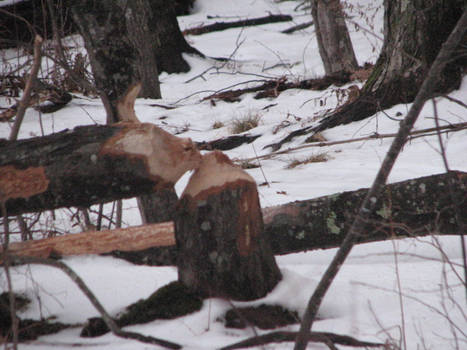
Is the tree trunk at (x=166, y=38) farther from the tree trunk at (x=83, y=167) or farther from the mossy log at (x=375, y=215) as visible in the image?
the tree trunk at (x=83, y=167)

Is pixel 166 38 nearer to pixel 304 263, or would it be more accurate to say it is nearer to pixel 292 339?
pixel 304 263

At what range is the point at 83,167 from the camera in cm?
142

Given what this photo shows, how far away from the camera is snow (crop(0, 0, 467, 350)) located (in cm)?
139

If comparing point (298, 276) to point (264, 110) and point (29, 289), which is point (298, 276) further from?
point (264, 110)

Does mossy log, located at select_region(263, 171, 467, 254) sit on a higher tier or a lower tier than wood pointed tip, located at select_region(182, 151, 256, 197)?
lower

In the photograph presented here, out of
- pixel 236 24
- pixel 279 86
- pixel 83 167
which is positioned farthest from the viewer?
→ pixel 236 24

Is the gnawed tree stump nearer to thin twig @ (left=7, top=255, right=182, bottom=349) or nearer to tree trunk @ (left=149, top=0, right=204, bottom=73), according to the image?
thin twig @ (left=7, top=255, right=182, bottom=349)


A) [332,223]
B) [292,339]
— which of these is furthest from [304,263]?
[292,339]

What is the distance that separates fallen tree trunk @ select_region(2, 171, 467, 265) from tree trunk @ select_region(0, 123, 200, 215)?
0.33 m

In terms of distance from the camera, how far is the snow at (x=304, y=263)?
1393 mm

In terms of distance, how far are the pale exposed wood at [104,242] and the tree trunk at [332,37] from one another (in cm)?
500

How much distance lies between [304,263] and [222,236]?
2.07 ft

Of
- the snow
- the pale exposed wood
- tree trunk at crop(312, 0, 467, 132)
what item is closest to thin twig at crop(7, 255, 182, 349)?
the snow

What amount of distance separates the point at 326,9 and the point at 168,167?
5308 mm
